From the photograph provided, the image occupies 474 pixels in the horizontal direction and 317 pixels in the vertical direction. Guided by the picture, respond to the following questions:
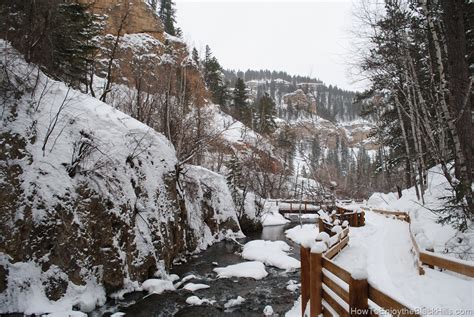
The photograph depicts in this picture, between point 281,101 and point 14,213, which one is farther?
point 281,101

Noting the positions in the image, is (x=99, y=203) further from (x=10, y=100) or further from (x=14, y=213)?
(x=10, y=100)

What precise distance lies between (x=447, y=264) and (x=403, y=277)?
1.80m

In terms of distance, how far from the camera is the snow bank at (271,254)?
40.7ft

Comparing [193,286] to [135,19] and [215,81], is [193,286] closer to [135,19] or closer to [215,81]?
[135,19]

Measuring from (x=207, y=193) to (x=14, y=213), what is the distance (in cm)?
1192

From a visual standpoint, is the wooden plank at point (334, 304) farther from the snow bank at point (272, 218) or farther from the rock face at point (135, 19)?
the rock face at point (135, 19)

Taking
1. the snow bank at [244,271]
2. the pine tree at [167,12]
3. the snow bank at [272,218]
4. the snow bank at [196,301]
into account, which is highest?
the pine tree at [167,12]

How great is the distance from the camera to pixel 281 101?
111062 millimetres

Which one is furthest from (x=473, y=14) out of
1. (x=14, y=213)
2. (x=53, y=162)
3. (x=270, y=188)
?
(x=270, y=188)

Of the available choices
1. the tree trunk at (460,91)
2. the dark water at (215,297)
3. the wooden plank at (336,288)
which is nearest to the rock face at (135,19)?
the dark water at (215,297)

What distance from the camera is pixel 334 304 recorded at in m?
3.95

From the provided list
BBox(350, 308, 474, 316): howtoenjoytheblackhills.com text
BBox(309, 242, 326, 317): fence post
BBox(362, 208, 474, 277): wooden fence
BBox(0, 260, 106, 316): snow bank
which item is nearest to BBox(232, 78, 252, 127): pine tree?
BBox(0, 260, 106, 316): snow bank

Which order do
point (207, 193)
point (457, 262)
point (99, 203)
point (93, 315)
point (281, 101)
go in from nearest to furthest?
point (457, 262), point (93, 315), point (99, 203), point (207, 193), point (281, 101)

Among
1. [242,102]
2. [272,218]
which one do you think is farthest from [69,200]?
[242,102]
